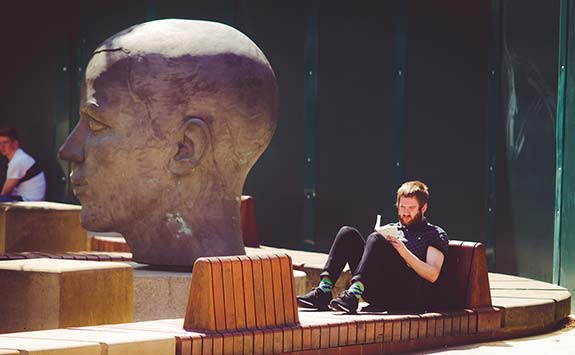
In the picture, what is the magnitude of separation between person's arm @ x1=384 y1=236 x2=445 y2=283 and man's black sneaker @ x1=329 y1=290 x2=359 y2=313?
431mm

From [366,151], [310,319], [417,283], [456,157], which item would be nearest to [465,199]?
[456,157]

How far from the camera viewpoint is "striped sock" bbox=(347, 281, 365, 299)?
7875 millimetres

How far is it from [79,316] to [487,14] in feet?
19.9

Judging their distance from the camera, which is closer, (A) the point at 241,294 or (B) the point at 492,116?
(A) the point at 241,294

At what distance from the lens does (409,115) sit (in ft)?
41.2

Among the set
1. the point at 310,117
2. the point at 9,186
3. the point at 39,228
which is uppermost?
the point at 310,117

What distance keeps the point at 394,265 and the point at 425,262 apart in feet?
0.78

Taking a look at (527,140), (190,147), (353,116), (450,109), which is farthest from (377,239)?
(353,116)

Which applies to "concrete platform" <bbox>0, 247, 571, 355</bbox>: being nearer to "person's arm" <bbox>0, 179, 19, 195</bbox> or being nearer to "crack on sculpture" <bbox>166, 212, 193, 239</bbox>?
"crack on sculpture" <bbox>166, 212, 193, 239</bbox>

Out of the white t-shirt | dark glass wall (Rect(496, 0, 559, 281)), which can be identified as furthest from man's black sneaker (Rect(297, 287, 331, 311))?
the white t-shirt

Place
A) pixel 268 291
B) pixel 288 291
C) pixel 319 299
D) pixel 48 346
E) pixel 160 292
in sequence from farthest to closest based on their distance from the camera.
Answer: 1. pixel 160 292
2. pixel 319 299
3. pixel 288 291
4. pixel 268 291
5. pixel 48 346

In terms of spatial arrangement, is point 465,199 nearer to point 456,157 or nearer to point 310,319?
point 456,157

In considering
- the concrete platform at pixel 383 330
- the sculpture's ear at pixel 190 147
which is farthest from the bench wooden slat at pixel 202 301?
the sculpture's ear at pixel 190 147

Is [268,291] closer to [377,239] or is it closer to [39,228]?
[377,239]
